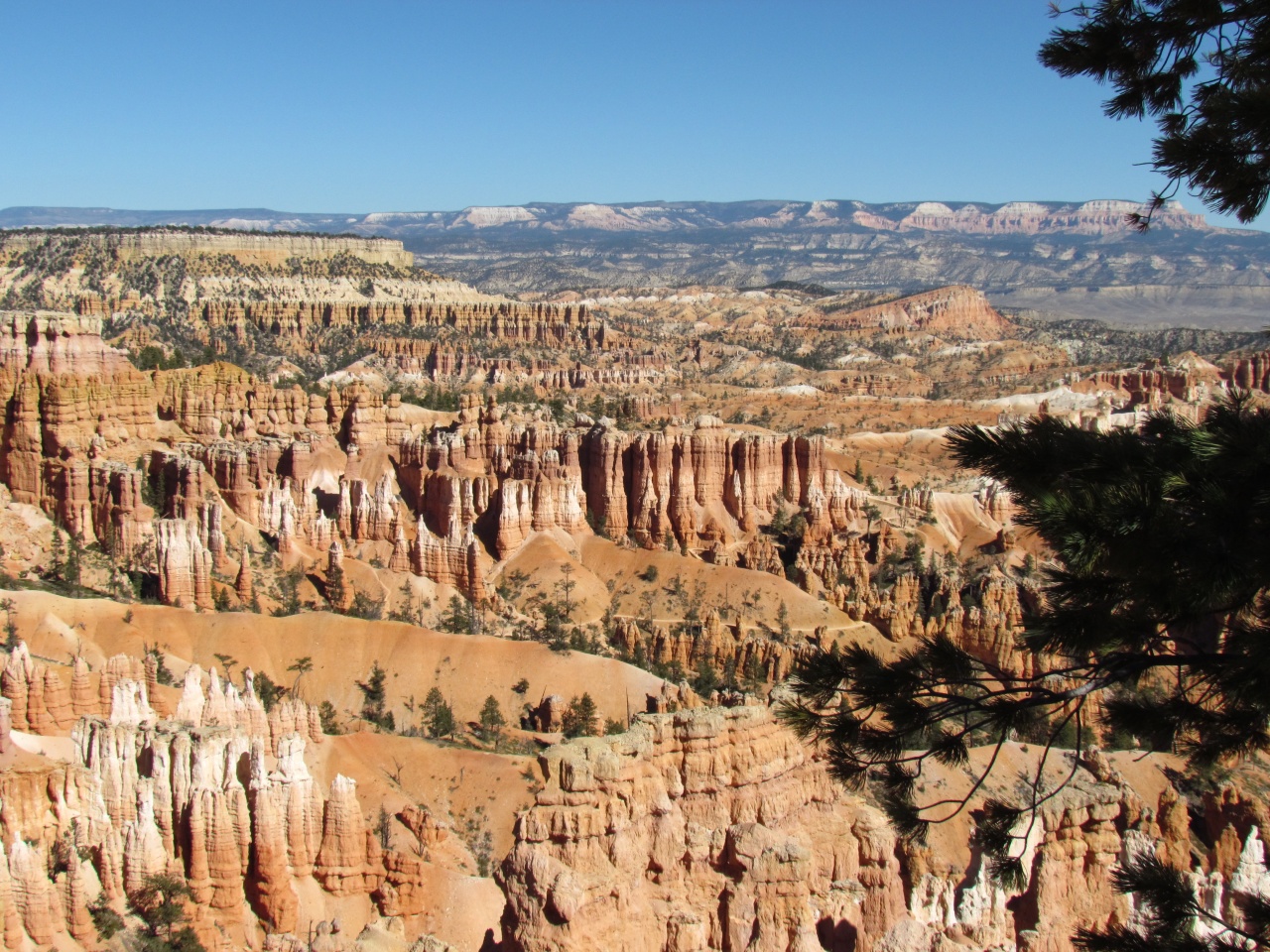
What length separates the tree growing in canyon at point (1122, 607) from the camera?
7.18 metres

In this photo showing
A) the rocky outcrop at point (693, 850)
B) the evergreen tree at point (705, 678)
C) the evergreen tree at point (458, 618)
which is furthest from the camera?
the evergreen tree at point (458, 618)

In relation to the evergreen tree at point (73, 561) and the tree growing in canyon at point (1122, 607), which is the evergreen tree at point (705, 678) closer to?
the evergreen tree at point (73, 561)

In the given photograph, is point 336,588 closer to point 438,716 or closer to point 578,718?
point 438,716

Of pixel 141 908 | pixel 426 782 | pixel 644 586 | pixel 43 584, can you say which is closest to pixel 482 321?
pixel 644 586

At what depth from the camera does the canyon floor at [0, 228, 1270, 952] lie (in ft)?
63.7

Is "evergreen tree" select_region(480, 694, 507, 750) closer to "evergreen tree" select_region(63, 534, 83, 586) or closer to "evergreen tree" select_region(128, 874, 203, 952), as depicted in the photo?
"evergreen tree" select_region(128, 874, 203, 952)

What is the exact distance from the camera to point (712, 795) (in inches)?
842

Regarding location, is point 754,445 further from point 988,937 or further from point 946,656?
point 946,656

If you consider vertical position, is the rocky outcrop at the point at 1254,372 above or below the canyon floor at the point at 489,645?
above

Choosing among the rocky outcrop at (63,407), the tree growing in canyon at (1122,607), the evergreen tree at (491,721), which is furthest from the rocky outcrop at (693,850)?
the rocky outcrop at (63,407)

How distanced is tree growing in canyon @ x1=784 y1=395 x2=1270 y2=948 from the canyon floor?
1639 millimetres

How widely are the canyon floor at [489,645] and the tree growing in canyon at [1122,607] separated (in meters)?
1.64

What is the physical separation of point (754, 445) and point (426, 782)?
35828 mm

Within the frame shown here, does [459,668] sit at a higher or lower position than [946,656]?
lower
